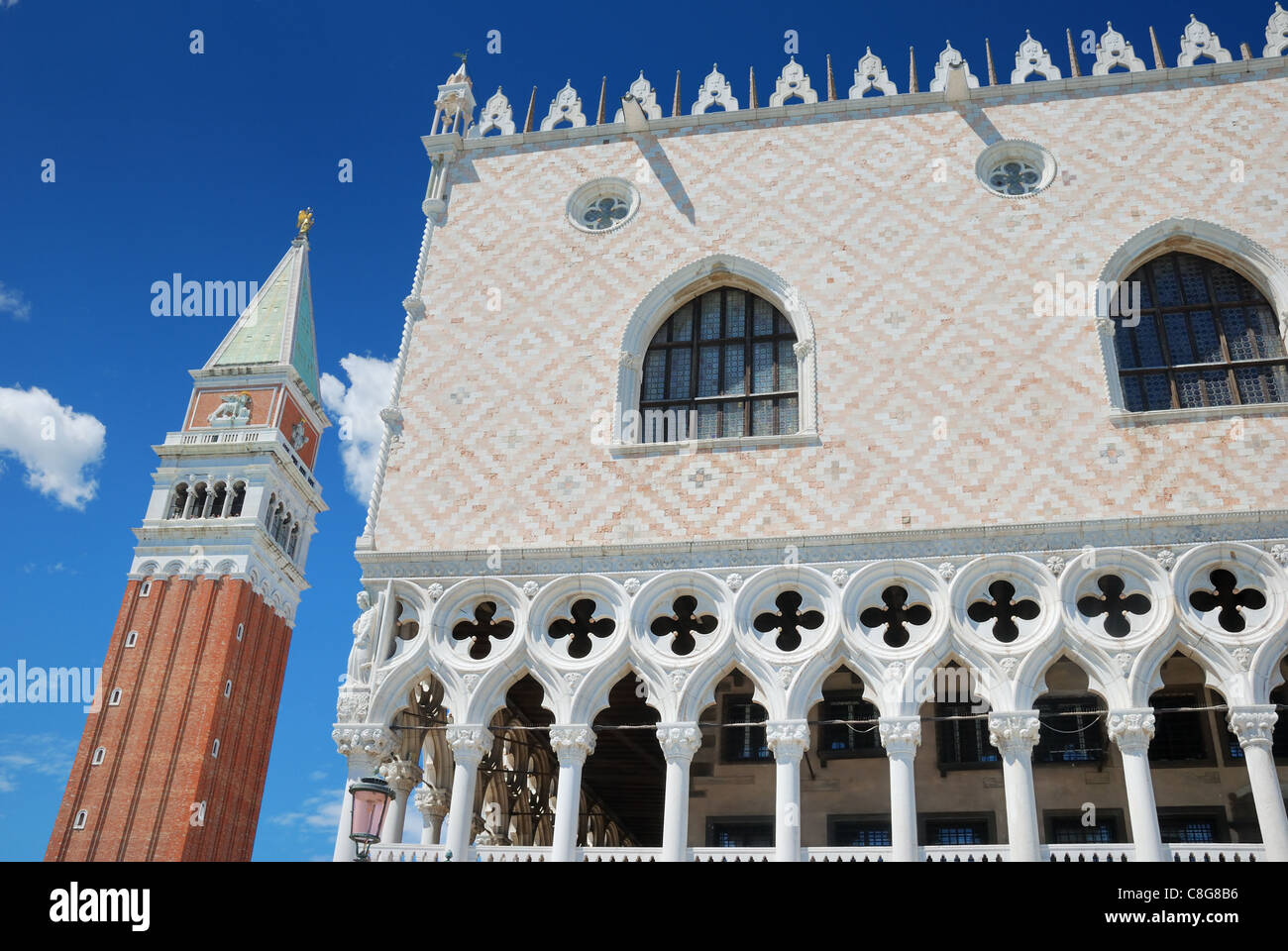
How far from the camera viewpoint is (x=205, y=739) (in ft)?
137

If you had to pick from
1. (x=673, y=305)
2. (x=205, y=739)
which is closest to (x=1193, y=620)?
(x=673, y=305)

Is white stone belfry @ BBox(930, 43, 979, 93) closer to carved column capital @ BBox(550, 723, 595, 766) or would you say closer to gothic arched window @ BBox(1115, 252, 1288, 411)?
gothic arched window @ BBox(1115, 252, 1288, 411)

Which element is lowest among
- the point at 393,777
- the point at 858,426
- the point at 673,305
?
the point at 393,777

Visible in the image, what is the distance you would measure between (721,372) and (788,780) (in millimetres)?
5951

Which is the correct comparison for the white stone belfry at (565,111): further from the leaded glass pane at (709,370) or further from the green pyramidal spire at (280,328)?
the green pyramidal spire at (280,328)

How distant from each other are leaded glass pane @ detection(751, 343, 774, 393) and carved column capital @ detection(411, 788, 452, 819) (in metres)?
7.33

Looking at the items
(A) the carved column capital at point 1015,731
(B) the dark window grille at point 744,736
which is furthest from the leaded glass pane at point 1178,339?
(B) the dark window grille at point 744,736

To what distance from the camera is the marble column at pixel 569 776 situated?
13.8m

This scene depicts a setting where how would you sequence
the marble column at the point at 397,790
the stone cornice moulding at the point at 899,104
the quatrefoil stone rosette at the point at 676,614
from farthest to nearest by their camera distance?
the stone cornice moulding at the point at 899,104 → the marble column at the point at 397,790 → the quatrefoil stone rosette at the point at 676,614

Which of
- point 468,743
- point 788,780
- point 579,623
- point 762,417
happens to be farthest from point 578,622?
point 762,417

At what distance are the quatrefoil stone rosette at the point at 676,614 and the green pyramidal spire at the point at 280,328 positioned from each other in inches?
1618
